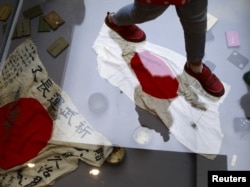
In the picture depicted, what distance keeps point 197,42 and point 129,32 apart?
1.58 ft

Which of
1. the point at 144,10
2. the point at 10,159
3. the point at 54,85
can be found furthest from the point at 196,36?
the point at 10,159

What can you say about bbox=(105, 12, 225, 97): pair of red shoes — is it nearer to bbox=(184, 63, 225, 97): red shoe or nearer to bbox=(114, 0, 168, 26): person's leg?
bbox=(184, 63, 225, 97): red shoe

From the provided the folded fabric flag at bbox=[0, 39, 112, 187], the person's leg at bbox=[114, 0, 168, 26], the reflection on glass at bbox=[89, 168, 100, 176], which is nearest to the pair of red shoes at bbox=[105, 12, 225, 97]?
the person's leg at bbox=[114, 0, 168, 26]

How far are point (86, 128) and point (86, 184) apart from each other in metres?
0.24

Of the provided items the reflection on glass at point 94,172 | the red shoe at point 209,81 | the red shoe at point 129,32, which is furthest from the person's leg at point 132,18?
the reflection on glass at point 94,172

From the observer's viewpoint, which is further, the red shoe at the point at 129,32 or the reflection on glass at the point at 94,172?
the red shoe at the point at 129,32

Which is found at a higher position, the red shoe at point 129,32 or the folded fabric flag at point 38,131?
the red shoe at point 129,32

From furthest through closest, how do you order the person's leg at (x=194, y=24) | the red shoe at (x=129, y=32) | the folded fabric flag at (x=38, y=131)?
the red shoe at (x=129, y=32), the folded fabric flag at (x=38, y=131), the person's leg at (x=194, y=24)

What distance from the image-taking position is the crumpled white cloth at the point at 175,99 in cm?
136

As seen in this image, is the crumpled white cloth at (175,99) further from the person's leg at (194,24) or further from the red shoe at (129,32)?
the person's leg at (194,24)

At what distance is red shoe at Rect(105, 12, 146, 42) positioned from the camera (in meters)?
1.54

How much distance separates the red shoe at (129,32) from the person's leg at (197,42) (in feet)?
0.97

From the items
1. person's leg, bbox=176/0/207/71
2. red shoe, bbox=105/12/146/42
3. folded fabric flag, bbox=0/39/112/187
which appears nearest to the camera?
person's leg, bbox=176/0/207/71

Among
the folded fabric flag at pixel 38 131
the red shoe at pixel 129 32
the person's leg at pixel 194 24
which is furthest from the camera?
the red shoe at pixel 129 32
